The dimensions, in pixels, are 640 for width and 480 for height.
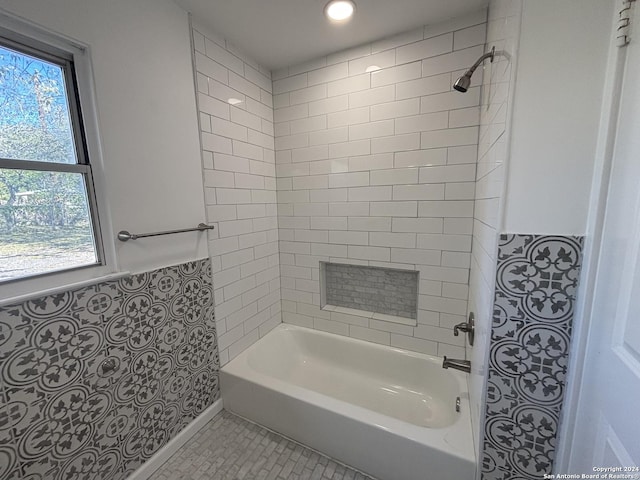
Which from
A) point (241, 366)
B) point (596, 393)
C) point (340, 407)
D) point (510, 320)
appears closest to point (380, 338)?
point (340, 407)

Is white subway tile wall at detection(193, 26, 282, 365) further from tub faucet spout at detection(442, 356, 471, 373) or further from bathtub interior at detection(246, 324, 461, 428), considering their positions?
tub faucet spout at detection(442, 356, 471, 373)

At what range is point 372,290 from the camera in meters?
2.02

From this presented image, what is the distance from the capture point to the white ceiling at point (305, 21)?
1.34 m

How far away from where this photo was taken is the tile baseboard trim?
4.25 ft

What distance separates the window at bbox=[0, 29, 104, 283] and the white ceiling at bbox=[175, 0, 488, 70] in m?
0.81

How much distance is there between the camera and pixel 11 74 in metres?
0.90

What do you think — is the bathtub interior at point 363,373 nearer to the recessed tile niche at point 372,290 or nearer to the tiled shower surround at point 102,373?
the recessed tile niche at point 372,290

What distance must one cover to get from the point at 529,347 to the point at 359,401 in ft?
4.33

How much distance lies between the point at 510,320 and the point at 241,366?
63.1 inches

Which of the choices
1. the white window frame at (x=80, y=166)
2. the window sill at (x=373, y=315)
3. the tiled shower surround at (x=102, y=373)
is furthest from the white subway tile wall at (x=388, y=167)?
the white window frame at (x=80, y=166)

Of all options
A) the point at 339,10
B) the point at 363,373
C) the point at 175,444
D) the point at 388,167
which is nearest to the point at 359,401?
the point at 363,373

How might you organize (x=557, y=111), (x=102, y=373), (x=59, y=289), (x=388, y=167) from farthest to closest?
(x=388, y=167)
(x=102, y=373)
(x=59, y=289)
(x=557, y=111)

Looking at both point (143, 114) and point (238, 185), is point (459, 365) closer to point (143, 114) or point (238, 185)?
point (238, 185)

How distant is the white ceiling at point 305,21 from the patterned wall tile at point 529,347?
4.61 ft
